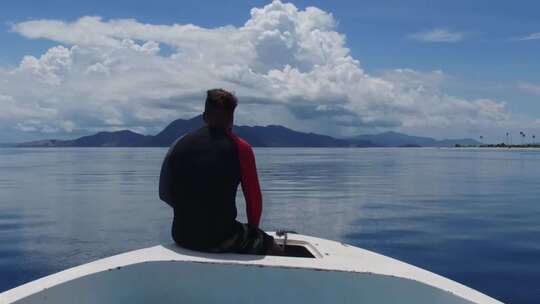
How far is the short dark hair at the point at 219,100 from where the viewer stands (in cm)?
490

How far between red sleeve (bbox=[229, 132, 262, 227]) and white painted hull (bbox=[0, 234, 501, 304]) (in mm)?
480

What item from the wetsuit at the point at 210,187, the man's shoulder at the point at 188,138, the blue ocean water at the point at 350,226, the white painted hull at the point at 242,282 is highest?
the man's shoulder at the point at 188,138

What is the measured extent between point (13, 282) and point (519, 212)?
60.5ft

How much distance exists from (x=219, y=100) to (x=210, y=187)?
0.83 metres

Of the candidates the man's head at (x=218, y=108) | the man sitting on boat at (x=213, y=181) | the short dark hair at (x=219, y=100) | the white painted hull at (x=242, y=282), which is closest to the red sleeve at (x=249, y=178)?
the man sitting on boat at (x=213, y=181)

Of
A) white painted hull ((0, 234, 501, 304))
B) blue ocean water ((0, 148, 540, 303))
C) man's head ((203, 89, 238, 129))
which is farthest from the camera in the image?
blue ocean water ((0, 148, 540, 303))

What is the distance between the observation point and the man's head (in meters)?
4.89

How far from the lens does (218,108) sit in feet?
16.1

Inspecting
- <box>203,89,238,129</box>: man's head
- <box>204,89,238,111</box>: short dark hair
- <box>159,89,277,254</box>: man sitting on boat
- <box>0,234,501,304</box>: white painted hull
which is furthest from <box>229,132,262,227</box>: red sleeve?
<box>0,234,501,304</box>: white painted hull

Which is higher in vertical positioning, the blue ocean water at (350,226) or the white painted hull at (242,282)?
the white painted hull at (242,282)

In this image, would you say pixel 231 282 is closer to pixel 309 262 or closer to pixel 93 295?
pixel 309 262

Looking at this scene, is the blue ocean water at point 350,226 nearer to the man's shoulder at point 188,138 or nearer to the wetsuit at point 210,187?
the wetsuit at point 210,187

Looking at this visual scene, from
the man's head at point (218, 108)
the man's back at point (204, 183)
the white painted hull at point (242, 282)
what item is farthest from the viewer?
the man's head at point (218, 108)

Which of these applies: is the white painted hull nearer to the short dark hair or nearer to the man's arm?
the man's arm
